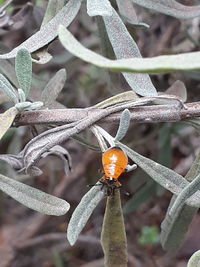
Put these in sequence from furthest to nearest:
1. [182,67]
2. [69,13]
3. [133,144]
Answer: [133,144] < [69,13] < [182,67]

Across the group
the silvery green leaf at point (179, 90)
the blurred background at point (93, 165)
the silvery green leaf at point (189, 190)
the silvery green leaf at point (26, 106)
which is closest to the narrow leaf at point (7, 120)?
the silvery green leaf at point (26, 106)

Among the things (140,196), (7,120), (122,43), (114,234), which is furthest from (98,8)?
(140,196)

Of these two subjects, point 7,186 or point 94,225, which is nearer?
point 7,186

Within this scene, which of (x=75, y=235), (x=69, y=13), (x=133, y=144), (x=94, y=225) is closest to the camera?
(x=75, y=235)

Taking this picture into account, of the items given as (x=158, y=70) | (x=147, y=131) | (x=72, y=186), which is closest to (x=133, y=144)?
(x=147, y=131)

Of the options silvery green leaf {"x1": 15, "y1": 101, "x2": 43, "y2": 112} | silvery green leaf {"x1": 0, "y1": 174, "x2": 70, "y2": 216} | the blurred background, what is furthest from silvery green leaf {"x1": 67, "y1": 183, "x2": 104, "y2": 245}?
the blurred background

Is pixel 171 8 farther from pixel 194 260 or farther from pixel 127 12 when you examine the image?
pixel 194 260

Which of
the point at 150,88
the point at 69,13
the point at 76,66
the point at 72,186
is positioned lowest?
the point at 72,186

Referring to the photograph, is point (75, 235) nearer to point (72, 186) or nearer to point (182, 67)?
point (182, 67)
